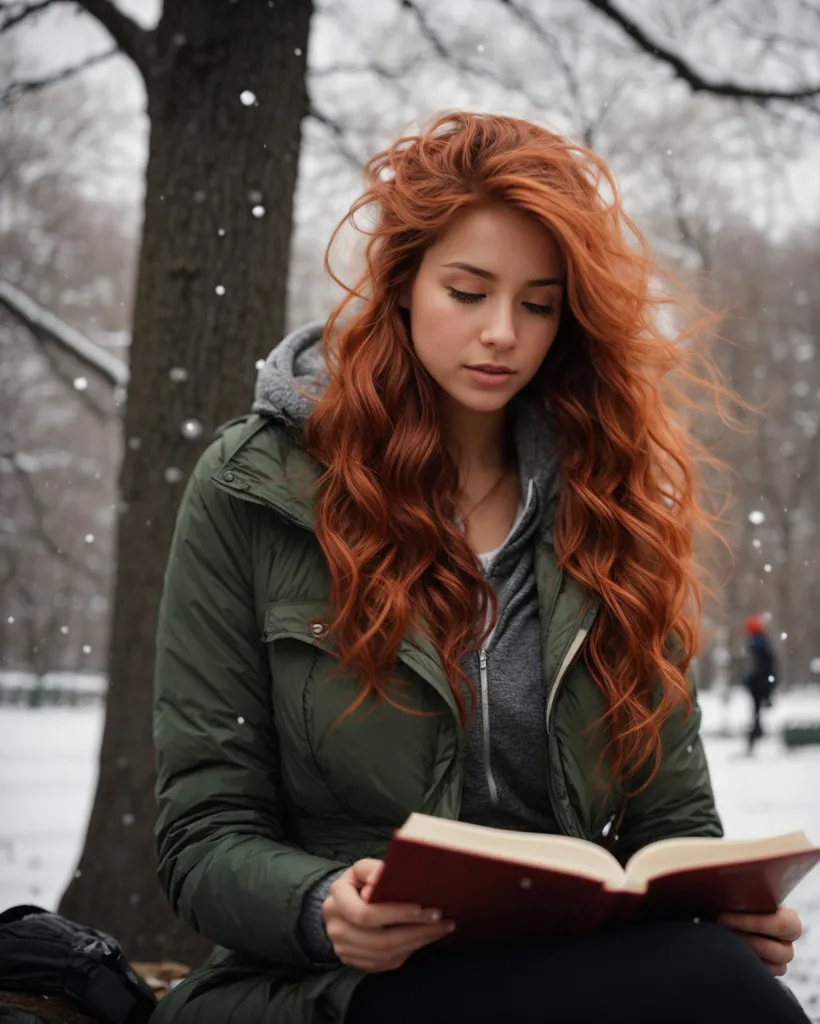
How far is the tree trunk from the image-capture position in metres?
3.37

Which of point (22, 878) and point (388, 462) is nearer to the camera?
point (388, 462)

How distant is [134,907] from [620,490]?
2.09 metres

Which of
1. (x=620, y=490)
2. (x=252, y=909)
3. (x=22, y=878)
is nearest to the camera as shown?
(x=252, y=909)

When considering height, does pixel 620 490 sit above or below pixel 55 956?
Answer: above

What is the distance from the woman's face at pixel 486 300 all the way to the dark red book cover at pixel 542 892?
879mm

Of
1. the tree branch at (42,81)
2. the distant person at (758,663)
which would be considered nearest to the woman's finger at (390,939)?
the tree branch at (42,81)

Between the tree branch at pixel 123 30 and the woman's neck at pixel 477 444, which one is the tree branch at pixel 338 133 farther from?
the woman's neck at pixel 477 444

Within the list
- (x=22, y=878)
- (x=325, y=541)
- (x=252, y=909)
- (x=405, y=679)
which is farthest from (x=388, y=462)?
(x=22, y=878)

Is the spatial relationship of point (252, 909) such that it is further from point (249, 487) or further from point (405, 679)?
point (249, 487)

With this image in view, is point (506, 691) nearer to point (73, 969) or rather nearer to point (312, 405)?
point (312, 405)

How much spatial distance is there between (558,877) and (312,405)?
3.27 feet

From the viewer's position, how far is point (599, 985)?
1433mm

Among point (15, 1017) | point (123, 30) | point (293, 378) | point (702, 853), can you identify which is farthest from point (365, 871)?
point (123, 30)

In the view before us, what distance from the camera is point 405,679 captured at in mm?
1822
